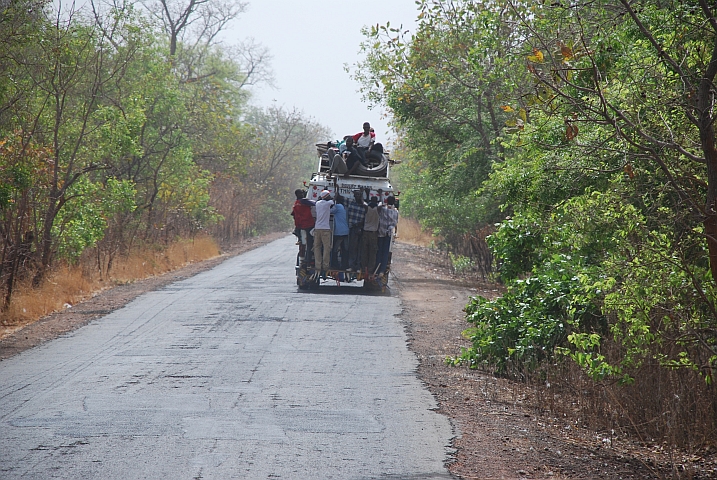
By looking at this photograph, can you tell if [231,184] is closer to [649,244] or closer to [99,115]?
[99,115]

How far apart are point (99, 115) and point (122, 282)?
4450 millimetres

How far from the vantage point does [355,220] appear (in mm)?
19203

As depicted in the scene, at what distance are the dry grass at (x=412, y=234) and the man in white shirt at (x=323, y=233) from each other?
Answer: 31.5 meters

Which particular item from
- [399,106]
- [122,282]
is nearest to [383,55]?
[399,106]

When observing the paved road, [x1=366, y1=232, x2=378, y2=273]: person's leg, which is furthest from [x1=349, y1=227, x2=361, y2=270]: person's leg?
the paved road

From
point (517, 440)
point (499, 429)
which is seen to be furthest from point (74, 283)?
point (517, 440)

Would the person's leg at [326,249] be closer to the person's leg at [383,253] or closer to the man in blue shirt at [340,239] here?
the man in blue shirt at [340,239]

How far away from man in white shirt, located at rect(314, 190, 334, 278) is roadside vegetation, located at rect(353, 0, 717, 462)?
6582 mm

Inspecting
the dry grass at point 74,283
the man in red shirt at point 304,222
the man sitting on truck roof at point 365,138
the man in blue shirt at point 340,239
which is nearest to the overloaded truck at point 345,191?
the man in red shirt at point 304,222

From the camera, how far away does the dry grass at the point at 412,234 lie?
174 feet

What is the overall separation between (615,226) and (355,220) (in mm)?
11663

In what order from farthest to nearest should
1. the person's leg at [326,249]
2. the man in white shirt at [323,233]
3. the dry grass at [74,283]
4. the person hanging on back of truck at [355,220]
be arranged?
the person hanging on back of truck at [355,220], the person's leg at [326,249], the man in white shirt at [323,233], the dry grass at [74,283]

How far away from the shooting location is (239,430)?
22.4 feet

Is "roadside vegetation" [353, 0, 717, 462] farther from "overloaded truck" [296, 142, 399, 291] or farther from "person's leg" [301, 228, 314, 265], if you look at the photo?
"person's leg" [301, 228, 314, 265]
